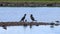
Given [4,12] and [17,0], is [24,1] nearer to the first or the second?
[17,0]

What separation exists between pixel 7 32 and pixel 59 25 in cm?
148

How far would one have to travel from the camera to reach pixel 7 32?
7488mm

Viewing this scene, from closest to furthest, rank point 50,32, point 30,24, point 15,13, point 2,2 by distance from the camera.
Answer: point 50,32
point 30,24
point 15,13
point 2,2

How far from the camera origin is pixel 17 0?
13734 millimetres

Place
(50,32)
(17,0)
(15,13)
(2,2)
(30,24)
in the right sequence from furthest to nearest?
(17,0) < (2,2) < (15,13) < (30,24) < (50,32)

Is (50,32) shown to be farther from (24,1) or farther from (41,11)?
(24,1)

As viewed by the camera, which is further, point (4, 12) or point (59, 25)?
point (4, 12)

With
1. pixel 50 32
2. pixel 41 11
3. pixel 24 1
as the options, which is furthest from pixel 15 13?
pixel 50 32

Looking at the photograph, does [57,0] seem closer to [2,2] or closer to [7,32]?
[2,2]

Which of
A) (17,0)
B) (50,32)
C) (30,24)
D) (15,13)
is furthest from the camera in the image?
(17,0)

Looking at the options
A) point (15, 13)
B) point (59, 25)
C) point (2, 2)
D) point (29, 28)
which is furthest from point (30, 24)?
point (2, 2)

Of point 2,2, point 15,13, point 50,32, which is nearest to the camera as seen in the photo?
point 50,32

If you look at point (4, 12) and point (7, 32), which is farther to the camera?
point (4, 12)

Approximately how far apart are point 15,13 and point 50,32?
395 cm
